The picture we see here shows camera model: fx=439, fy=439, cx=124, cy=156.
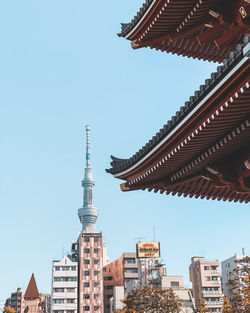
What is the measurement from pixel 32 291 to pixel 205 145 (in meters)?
77.4

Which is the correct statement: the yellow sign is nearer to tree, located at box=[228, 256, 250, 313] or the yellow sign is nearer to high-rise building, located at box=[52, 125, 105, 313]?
A: high-rise building, located at box=[52, 125, 105, 313]

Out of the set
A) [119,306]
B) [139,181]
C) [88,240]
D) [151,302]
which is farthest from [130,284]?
[139,181]

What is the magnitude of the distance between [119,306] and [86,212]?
321 feet

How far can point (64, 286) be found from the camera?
83500 millimetres

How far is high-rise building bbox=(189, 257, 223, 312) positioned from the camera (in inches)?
3069

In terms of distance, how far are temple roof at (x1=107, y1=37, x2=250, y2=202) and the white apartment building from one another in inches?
2888

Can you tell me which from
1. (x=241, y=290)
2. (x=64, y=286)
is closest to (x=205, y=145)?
(x=241, y=290)

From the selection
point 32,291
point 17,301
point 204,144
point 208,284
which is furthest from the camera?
point 17,301

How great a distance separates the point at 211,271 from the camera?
80688mm

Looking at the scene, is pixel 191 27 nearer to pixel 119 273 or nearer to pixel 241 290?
pixel 241 290

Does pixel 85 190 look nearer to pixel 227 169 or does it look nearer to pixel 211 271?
pixel 211 271

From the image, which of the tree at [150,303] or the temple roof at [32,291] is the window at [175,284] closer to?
the temple roof at [32,291]

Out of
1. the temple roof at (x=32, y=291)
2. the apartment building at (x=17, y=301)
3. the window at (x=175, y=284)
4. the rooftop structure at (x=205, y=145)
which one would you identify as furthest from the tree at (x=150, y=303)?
the apartment building at (x=17, y=301)

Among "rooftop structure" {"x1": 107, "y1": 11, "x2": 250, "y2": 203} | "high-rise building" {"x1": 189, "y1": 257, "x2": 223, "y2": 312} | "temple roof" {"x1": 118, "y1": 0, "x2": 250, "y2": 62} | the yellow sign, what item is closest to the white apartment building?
the yellow sign
